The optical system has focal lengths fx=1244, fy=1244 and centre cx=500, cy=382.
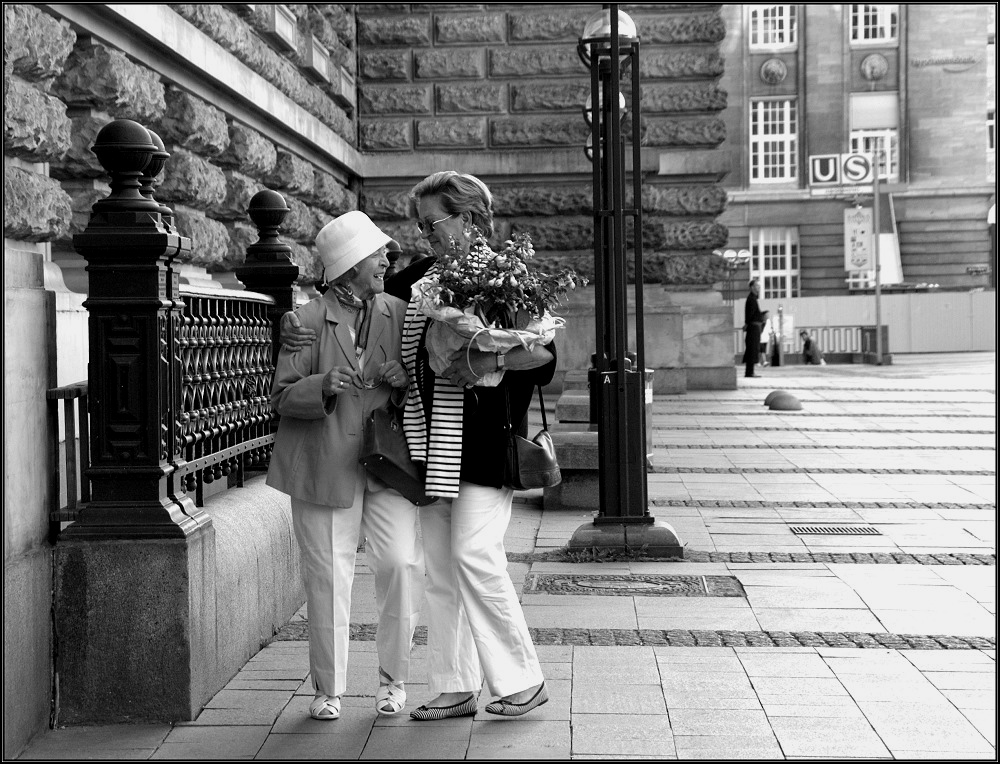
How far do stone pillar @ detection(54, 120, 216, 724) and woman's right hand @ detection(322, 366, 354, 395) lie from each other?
0.68 metres

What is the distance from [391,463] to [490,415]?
37 centimetres

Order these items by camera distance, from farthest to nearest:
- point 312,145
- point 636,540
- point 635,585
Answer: point 312,145, point 636,540, point 635,585

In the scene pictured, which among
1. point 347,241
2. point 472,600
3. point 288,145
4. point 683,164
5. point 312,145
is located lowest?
point 472,600

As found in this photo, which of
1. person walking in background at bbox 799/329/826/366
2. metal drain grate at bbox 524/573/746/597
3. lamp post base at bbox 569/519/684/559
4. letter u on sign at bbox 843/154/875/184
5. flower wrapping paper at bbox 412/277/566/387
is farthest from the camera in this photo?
letter u on sign at bbox 843/154/875/184

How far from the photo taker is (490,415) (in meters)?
4.18

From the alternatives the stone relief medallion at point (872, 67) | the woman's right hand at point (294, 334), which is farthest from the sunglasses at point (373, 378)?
the stone relief medallion at point (872, 67)

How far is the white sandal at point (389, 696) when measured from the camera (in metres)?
4.25

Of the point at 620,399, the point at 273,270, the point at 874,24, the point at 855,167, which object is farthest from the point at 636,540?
the point at 874,24

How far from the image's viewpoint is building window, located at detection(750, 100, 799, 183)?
1980 inches

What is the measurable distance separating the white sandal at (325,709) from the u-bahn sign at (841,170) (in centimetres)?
3301

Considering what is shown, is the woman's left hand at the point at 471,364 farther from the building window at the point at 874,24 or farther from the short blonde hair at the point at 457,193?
the building window at the point at 874,24

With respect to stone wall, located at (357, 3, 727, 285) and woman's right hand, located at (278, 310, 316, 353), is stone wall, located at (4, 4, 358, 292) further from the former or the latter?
woman's right hand, located at (278, 310, 316, 353)

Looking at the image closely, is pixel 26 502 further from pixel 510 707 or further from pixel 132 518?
pixel 510 707

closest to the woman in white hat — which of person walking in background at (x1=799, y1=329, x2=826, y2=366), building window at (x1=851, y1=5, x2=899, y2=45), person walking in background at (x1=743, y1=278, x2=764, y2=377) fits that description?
person walking in background at (x1=743, y1=278, x2=764, y2=377)
